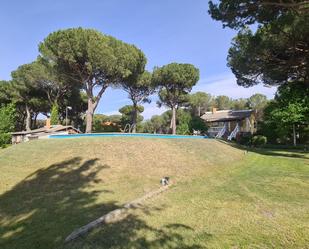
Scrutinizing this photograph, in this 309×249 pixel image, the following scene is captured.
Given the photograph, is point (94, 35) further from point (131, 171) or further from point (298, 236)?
point (298, 236)

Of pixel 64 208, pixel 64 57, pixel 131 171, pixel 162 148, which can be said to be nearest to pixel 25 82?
pixel 64 57

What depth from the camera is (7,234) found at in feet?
24.1

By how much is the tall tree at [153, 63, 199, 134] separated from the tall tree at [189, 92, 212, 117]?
13646 mm

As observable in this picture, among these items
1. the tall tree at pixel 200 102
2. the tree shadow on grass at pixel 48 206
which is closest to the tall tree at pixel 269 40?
Result: the tree shadow on grass at pixel 48 206

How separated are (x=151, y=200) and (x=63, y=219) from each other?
295 cm

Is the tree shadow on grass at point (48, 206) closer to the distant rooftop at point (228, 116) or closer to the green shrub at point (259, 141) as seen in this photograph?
the green shrub at point (259, 141)

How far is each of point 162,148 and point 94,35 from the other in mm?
18938

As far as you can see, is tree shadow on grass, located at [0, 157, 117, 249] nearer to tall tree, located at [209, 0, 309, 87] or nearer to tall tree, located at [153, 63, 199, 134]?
tall tree, located at [209, 0, 309, 87]

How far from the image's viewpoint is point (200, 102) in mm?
69812

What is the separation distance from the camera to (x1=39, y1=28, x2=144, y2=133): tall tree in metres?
31.0

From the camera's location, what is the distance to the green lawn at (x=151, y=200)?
6.73 metres

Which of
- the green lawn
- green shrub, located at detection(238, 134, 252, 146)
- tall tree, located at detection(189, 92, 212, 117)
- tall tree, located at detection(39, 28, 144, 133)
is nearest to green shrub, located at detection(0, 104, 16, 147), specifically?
tall tree, located at detection(39, 28, 144, 133)

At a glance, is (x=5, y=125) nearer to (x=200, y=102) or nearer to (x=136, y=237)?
(x=136, y=237)

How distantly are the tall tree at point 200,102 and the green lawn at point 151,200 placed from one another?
4768cm
